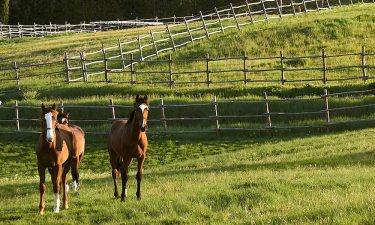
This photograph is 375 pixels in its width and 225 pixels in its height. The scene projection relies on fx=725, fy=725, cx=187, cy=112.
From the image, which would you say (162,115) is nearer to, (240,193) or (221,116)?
(221,116)

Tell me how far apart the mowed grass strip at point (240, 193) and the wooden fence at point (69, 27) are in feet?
156

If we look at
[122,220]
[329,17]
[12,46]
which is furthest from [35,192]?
[12,46]

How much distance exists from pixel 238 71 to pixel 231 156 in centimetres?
1609

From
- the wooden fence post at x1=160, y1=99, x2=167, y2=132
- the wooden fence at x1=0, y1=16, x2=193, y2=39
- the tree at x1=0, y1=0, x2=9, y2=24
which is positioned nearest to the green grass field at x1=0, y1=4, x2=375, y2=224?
the wooden fence post at x1=160, y1=99, x2=167, y2=132

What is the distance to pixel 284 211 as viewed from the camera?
11898 mm

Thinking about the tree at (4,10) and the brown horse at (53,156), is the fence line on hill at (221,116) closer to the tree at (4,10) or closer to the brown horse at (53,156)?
the brown horse at (53,156)

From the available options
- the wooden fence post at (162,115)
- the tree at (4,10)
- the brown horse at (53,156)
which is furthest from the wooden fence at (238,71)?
the tree at (4,10)

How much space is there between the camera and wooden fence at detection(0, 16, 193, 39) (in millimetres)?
68812

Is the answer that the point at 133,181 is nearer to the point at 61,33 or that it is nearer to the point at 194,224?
the point at 194,224

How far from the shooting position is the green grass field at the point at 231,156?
41.3ft

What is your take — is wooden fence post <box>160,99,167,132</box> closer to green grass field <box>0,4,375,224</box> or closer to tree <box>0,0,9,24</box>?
green grass field <box>0,4,375,224</box>

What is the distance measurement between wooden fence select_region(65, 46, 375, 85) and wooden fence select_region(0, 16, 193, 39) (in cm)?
2644

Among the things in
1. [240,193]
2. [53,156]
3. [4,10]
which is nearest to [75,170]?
[53,156]

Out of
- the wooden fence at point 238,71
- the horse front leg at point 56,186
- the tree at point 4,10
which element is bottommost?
the horse front leg at point 56,186
